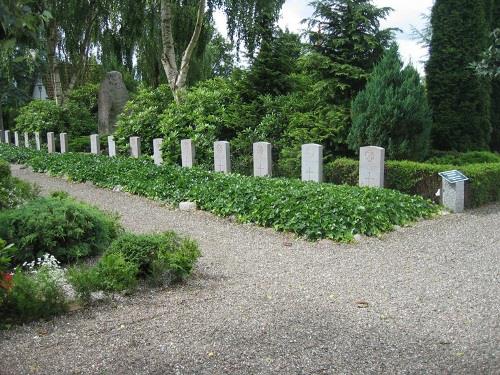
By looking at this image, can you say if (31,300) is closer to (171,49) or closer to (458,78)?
(458,78)

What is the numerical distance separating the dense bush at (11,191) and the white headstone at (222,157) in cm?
462

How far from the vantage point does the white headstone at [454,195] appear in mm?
9219

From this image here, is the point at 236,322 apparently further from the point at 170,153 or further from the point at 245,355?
the point at 170,153

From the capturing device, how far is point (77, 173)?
47.4ft

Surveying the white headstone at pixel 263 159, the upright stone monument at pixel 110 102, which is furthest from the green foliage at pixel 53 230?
the upright stone monument at pixel 110 102

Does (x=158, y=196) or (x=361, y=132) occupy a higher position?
(x=361, y=132)

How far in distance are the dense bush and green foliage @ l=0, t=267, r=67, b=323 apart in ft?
12.9

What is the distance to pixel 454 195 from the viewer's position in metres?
9.24

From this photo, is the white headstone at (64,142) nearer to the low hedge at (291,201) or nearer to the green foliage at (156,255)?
the low hedge at (291,201)

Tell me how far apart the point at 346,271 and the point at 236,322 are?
6.47 feet

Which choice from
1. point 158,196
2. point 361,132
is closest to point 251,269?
point 158,196

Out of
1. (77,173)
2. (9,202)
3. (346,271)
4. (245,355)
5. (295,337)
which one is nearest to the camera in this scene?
(245,355)

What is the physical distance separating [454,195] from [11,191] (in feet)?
23.9

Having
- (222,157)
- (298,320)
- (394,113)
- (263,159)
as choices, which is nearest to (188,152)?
(222,157)
